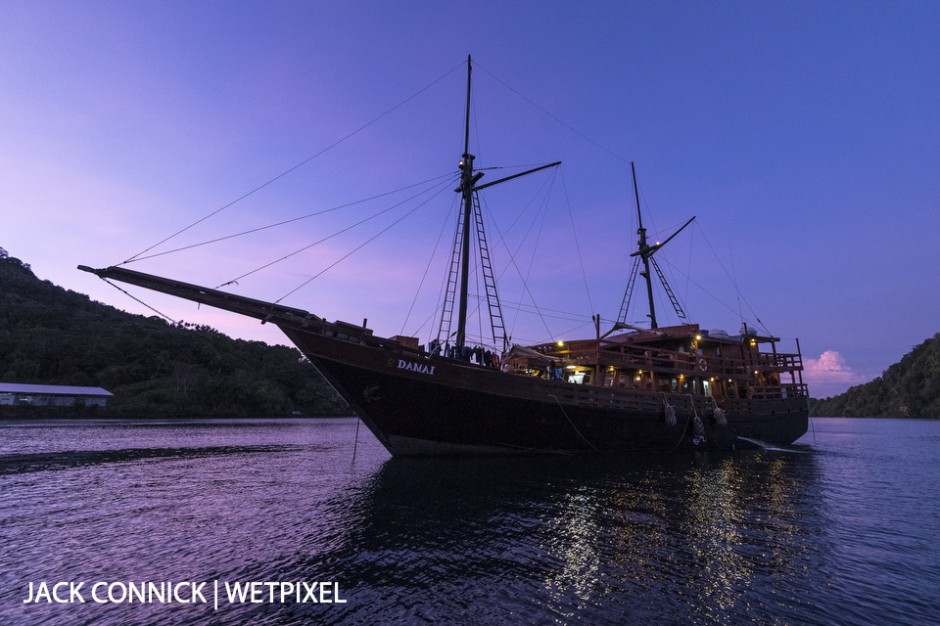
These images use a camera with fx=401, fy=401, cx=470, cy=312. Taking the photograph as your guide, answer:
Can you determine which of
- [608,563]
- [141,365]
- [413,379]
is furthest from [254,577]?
[141,365]

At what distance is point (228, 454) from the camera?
23.6 m

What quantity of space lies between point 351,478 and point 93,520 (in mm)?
7523

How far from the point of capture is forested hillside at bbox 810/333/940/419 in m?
115

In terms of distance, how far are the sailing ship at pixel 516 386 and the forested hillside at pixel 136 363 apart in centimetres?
6159

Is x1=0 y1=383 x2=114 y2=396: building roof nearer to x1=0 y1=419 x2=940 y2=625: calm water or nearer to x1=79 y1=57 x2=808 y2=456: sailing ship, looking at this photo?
x1=0 y1=419 x2=940 y2=625: calm water

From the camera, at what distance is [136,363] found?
7750 cm

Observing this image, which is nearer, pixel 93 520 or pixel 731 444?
pixel 93 520

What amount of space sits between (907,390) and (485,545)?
17806 centimetres

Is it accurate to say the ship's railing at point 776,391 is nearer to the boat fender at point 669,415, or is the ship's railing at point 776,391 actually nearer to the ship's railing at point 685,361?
the ship's railing at point 685,361

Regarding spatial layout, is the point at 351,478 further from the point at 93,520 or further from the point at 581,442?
the point at 581,442

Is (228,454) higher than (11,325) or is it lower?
lower

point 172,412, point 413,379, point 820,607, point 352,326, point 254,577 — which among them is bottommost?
point 172,412

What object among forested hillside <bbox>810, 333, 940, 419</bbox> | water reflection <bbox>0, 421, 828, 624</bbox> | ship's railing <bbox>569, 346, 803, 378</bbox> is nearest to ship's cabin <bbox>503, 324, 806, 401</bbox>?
ship's railing <bbox>569, 346, 803, 378</bbox>

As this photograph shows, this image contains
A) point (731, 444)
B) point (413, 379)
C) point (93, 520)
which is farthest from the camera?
point (731, 444)
